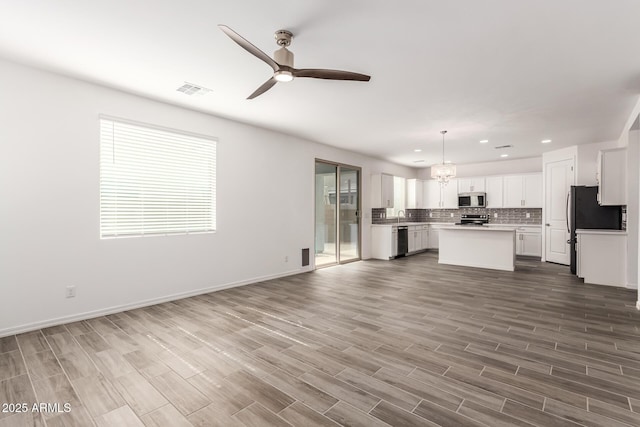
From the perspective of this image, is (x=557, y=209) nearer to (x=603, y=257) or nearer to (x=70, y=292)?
(x=603, y=257)

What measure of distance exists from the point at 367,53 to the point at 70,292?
406cm

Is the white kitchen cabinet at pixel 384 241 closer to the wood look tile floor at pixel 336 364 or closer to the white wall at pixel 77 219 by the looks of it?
the wood look tile floor at pixel 336 364

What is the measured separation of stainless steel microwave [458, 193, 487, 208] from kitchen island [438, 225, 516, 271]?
1985 millimetres

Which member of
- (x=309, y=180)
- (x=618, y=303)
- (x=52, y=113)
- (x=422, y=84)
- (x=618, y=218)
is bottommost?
(x=618, y=303)

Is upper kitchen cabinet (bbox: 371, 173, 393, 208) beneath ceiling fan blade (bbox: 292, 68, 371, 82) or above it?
beneath

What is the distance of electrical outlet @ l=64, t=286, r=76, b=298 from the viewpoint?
3.42 metres

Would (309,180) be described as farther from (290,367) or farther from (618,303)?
(618,303)

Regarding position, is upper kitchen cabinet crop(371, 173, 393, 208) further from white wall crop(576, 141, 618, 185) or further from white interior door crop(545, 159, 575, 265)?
white wall crop(576, 141, 618, 185)

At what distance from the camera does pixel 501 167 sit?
29.1ft

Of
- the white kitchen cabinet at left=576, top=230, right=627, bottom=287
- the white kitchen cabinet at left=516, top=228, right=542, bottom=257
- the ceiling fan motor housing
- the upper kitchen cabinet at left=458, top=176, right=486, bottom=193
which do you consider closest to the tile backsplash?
the white kitchen cabinet at left=516, top=228, right=542, bottom=257

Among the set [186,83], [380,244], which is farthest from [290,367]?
[380,244]

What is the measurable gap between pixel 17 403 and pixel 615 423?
3.66 m

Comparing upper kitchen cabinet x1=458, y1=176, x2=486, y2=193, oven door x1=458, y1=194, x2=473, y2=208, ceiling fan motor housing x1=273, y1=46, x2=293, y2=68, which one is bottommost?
oven door x1=458, y1=194, x2=473, y2=208

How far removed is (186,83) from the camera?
3.60 meters
